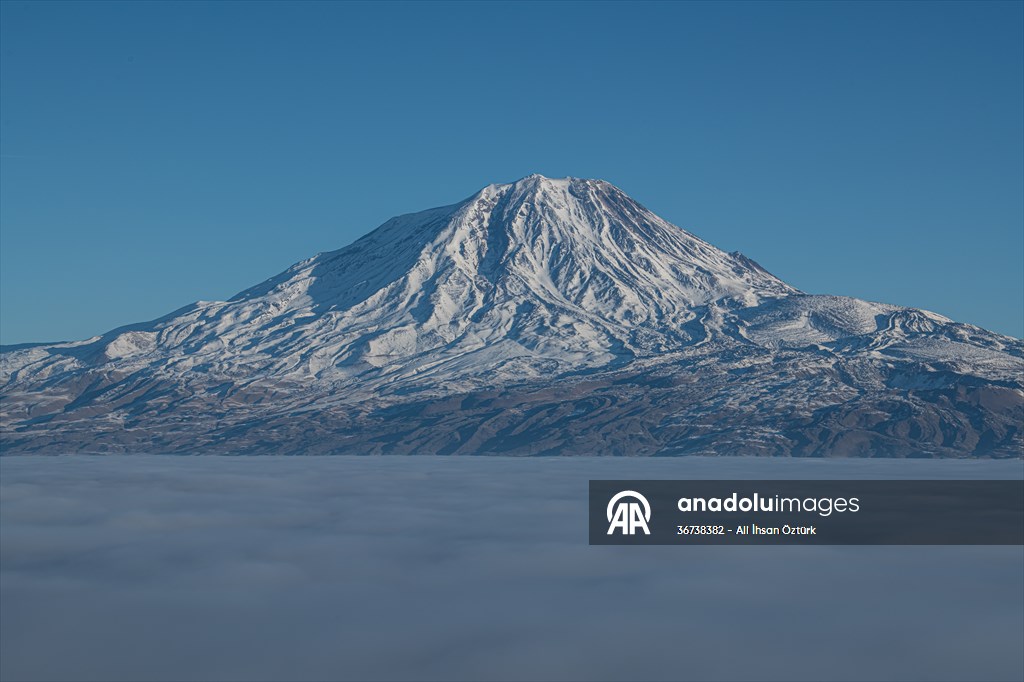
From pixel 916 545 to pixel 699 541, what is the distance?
19.6 m

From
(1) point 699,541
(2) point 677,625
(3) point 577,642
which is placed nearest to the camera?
(3) point 577,642

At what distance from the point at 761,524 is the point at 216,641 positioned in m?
73.7

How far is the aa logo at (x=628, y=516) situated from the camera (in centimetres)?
11784

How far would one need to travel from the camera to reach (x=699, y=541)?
364 ft

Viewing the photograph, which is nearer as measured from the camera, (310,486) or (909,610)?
(909,610)

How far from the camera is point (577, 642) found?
207 ft

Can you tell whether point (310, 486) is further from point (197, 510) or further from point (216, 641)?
point (216, 641)

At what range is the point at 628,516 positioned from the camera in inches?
4833

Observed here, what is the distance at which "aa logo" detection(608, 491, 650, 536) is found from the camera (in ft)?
387

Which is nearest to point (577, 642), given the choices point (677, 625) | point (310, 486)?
point (677, 625)

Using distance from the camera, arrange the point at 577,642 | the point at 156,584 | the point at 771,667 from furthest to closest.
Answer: the point at 156,584 < the point at 577,642 < the point at 771,667

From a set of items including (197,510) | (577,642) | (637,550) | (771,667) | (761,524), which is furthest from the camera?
(197,510)

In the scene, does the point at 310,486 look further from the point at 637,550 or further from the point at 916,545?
the point at 916,545

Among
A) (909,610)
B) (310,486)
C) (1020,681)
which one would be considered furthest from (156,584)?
(310,486)
